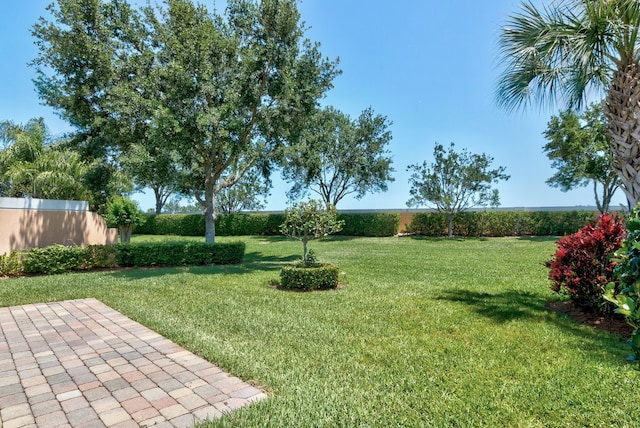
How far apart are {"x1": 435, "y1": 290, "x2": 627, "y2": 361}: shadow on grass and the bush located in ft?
7.02

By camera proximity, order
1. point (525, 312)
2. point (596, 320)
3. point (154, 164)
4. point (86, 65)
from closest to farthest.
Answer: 1. point (596, 320)
2. point (525, 312)
3. point (154, 164)
4. point (86, 65)

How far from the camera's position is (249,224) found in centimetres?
2495

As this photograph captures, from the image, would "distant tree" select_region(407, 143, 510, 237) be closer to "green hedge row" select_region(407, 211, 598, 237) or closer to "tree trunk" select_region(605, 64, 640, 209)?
"green hedge row" select_region(407, 211, 598, 237)

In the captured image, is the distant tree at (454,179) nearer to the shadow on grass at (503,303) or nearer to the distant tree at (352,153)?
the distant tree at (352,153)

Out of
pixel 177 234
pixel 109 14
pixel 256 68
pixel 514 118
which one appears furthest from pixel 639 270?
pixel 177 234

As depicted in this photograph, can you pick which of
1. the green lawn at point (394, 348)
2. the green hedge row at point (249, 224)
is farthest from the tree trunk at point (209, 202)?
the green hedge row at point (249, 224)

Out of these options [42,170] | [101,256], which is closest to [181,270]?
[101,256]

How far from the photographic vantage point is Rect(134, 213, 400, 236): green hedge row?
74.1 feet

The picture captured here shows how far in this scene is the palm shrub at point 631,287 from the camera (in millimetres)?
1227

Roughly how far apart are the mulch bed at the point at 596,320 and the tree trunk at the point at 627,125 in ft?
5.18

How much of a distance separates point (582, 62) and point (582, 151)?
16.3 meters

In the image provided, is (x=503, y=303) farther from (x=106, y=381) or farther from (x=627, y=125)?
(x=106, y=381)

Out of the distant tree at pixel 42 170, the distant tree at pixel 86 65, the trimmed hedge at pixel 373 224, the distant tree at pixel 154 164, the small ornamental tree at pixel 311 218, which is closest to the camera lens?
the small ornamental tree at pixel 311 218

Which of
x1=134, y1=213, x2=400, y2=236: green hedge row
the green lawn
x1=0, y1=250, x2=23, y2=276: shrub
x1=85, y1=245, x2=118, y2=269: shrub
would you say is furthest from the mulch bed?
x1=134, y1=213, x2=400, y2=236: green hedge row
